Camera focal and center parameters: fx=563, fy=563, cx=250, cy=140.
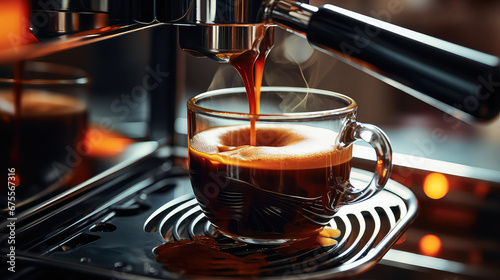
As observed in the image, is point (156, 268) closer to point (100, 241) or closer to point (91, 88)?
point (100, 241)

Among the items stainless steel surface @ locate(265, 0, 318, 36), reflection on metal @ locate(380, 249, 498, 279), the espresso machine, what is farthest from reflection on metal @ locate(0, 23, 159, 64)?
reflection on metal @ locate(380, 249, 498, 279)

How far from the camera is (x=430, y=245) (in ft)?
1.59

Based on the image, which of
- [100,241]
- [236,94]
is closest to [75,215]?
[100,241]

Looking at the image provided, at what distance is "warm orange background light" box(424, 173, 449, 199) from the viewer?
59 cm

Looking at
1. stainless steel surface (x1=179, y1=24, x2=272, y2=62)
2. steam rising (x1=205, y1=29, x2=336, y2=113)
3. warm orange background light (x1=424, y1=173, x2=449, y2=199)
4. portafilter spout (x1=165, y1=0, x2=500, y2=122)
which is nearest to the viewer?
portafilter spout (x1=165, y1=0, x2=500, y2=122)

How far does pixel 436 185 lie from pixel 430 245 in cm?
14

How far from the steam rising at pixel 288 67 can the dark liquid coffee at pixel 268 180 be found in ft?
0.90

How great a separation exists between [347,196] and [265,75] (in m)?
0.32

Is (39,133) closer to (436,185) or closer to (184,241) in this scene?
(184,241)

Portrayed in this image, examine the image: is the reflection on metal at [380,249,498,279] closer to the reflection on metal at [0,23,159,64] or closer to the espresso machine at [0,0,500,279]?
the espresso machine at [0,0,500,279]

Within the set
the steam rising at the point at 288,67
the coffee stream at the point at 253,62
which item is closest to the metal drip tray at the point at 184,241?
the coffee stream at the point at 253,62

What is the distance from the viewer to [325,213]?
47 cm

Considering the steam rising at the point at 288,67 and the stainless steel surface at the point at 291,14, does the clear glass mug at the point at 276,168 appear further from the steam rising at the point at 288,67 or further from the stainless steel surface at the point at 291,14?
the steam rising at the point at 288,67

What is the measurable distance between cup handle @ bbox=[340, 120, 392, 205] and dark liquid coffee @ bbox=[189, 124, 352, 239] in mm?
12
